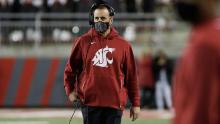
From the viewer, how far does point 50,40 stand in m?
20.8

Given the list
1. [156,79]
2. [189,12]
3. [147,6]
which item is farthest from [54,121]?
[189,12]

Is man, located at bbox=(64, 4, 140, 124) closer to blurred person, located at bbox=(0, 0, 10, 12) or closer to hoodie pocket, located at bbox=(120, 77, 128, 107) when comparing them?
hoodie pocket, located at bbox=(120, 77, 128, 107)

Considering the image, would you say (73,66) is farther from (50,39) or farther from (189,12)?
(50,39)

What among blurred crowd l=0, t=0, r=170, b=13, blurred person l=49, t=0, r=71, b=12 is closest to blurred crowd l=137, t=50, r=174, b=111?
blurred crowd l=0, t=0, r=170, b=13

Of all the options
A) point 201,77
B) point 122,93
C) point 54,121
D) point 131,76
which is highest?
point 201,77

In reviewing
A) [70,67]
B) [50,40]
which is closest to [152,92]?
[50,40]

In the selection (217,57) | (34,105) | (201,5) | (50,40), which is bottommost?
(34,105)

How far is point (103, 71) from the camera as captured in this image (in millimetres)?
6992

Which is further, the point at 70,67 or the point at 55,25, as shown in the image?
the point at 55,25

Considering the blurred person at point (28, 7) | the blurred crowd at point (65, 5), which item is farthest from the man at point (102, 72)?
the blurred person at point (28, 7)

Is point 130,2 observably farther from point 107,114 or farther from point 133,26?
point 107,114

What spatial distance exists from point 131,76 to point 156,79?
13289mm

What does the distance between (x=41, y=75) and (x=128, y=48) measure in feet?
47.8

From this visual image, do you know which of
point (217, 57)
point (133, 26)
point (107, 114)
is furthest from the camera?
point (133, 26)
